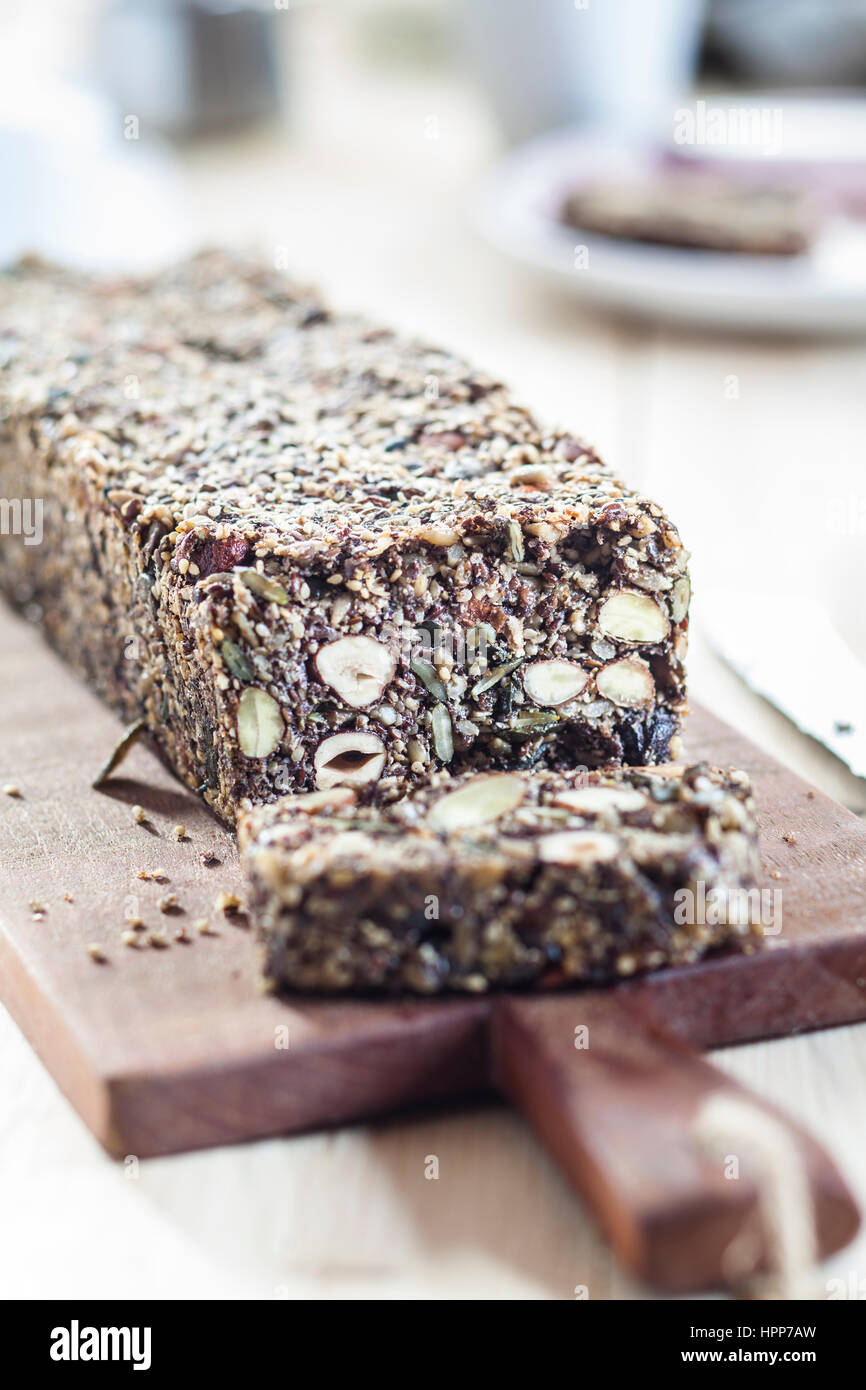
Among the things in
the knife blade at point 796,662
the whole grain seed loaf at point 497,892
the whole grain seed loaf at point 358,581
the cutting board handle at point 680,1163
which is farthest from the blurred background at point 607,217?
the cutting board handle at point 680,1163

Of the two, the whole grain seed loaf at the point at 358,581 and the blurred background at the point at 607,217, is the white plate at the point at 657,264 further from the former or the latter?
the whole grain seed loaf at the point at 358,581

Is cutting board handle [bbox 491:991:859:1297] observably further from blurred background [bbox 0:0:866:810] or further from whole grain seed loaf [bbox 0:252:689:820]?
blurred background [bbox 0:0:866:810]

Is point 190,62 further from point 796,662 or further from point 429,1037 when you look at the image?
point 429,1037

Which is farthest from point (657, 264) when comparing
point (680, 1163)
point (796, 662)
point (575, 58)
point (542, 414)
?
point (680, 1163)

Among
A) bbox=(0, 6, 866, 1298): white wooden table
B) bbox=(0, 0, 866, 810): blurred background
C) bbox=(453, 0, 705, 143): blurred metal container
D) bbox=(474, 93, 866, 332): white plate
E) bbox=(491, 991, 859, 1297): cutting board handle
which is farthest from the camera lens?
bbox=(453, 0, 705, 143): blurred metal container

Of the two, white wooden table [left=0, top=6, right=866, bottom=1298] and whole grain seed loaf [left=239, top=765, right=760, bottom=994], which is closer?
white wooden table [left=0, top=6, right=866, bottom=1298]

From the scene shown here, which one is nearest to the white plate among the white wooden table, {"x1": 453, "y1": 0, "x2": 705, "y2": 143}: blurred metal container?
the white wooden table

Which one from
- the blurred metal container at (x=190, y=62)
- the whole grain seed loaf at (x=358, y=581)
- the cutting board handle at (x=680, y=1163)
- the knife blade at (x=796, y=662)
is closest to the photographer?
the cutting board handle at (x=680, y=1163)
